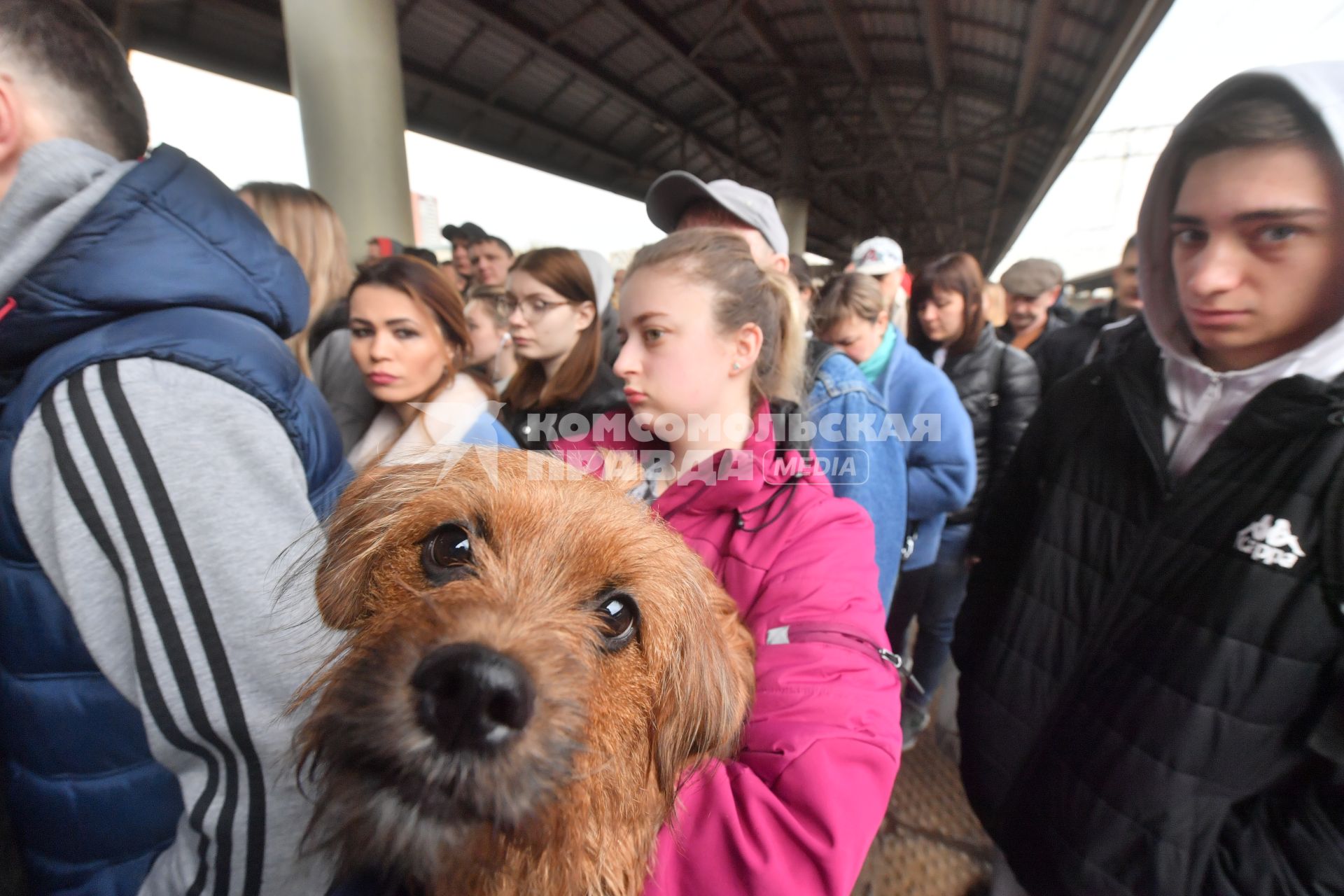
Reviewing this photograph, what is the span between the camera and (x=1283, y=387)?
3.95 feet

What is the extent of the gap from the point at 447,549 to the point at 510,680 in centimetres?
39

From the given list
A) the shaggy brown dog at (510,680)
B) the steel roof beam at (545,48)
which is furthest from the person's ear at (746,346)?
the steel roof beam at (545,48)

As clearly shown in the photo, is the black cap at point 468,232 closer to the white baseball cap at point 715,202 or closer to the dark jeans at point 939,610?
the white baseball cap at point 715,202

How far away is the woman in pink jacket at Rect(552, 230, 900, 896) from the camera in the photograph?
0.94 m

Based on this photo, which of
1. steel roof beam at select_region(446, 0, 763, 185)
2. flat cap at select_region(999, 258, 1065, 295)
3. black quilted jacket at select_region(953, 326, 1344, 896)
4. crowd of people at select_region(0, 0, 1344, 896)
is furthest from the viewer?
steel roof beam at select_region(446, 0, 763, 185)

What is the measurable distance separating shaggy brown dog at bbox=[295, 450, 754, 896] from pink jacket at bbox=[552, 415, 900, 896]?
65 millimetres

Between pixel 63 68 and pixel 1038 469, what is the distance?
3076 mm

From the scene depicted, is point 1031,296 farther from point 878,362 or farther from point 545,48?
point 545,48

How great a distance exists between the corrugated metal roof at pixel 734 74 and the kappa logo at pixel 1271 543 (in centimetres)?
722

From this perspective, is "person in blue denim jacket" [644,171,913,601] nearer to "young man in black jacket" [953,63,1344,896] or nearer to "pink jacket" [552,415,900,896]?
"young man in black jacket" [953,63,1344,896]

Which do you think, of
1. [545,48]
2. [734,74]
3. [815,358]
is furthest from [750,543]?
[734,74]

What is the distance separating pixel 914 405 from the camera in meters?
2.78

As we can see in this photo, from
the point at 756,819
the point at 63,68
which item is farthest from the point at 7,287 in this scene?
the point at 756,819

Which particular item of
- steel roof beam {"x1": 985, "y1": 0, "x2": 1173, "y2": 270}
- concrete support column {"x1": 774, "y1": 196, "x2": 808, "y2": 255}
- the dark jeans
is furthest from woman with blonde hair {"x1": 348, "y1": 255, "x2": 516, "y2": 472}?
concrete support column {"x1": 774, "y1": 196, "x2": 808, "y2": 255}
